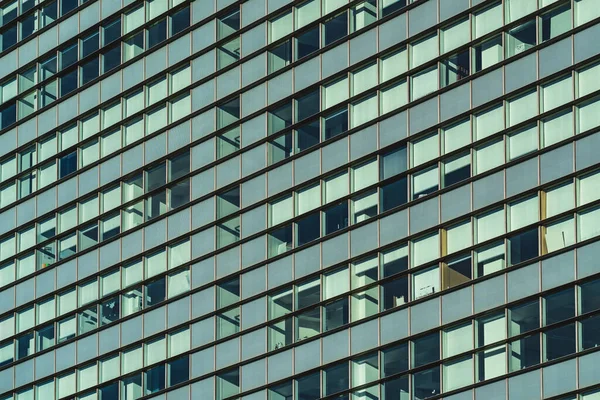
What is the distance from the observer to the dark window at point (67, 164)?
90562mm

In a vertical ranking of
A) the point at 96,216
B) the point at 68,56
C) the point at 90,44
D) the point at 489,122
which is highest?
Result: the point at 68,56

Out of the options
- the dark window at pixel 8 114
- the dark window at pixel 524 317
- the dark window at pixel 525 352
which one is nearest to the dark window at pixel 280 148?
the dark window at pixel 524 317

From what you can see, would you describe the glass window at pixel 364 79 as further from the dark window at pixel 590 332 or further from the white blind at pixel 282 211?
the dark window at pixel 590 332

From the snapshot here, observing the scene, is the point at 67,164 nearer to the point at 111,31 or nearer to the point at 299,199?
the point at 111,31

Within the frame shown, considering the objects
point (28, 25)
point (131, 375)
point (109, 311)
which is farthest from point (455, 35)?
point (28, 25)

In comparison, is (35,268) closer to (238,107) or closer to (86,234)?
(86,234)

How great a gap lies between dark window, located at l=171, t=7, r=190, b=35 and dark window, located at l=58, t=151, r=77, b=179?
7555 millimetres

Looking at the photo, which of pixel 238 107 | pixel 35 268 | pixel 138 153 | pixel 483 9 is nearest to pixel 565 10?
pixel 483 9

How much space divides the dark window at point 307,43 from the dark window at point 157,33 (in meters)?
8.33

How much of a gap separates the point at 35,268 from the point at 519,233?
90.2 feet

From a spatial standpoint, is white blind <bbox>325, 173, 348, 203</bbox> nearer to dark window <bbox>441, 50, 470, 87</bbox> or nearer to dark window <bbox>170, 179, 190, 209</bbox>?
dark window <bbox>441, 50, 470, 87</bbox>

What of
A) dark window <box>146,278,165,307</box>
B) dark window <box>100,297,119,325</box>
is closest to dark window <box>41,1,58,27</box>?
dark window <box>100,297,119,325</box>

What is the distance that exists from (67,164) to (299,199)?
50.6ft

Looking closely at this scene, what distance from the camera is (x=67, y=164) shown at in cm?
9088
